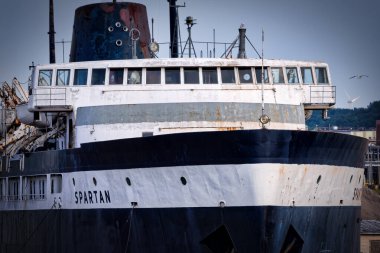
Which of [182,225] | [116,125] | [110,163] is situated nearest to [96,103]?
[116,125]

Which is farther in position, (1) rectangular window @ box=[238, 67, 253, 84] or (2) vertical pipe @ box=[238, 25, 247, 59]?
(2) vertical pipe @ box=[238, 25, 247, 59]

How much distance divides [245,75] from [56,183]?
6.65m

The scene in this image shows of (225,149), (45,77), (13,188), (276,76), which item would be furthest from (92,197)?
(13,188)

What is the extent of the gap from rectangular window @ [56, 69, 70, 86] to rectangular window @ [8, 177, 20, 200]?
5689 millimetres

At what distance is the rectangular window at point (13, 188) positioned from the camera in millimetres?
43531

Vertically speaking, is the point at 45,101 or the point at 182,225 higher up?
the point at 45,101

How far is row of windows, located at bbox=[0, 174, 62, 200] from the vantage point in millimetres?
38594

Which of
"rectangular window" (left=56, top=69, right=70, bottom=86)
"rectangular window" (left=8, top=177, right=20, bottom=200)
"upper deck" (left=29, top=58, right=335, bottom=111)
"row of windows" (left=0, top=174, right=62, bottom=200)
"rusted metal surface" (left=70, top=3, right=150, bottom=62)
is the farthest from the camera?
"rectangular window" (left=8, top=177, right=20, bottom=200)

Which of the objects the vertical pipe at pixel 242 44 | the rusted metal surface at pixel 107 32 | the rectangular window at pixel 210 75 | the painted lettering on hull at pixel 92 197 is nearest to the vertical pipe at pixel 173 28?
the rusted metal surface at pixel 107 32

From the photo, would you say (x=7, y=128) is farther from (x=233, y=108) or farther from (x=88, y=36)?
(x=233, y=108)

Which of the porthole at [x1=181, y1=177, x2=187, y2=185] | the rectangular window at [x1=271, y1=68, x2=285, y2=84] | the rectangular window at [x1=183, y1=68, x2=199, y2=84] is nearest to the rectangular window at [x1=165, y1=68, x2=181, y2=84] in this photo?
the rectangular window at [x1=183, y1=68, x2=199, y2=84]

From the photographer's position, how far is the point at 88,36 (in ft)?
142

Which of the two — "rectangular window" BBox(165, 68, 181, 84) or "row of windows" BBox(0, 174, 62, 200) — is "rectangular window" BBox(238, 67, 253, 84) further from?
"row of windows" BBox(0, 174, 62, 200)

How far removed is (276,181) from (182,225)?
286cm
